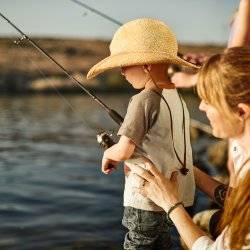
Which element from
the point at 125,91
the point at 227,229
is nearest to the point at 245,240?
the point at 227,229

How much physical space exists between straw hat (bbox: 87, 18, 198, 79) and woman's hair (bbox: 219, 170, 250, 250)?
1.35m

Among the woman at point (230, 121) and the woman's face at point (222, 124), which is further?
the woman's face at point (222, 124)

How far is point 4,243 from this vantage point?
9648 mm

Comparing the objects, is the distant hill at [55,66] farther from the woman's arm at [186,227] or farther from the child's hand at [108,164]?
the woman's arm at [186,227]

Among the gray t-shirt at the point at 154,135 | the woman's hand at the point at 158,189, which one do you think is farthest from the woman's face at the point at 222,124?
the gray t-shirt at the point at 154,135

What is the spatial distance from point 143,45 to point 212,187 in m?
1.11

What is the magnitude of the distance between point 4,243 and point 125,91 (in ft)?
197

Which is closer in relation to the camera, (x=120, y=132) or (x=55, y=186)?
(x=120, y=132)

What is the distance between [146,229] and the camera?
356cm

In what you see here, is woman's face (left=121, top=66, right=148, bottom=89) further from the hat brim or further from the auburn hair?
the auburn hair

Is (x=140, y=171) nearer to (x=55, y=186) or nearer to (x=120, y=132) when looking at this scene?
(x=120, y=132)

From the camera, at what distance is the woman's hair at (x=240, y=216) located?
2344 mm

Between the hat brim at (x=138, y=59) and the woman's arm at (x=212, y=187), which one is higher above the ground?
the hat brim at (x=138, y=59)

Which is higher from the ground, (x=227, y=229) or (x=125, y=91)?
(x=227, y=229)
